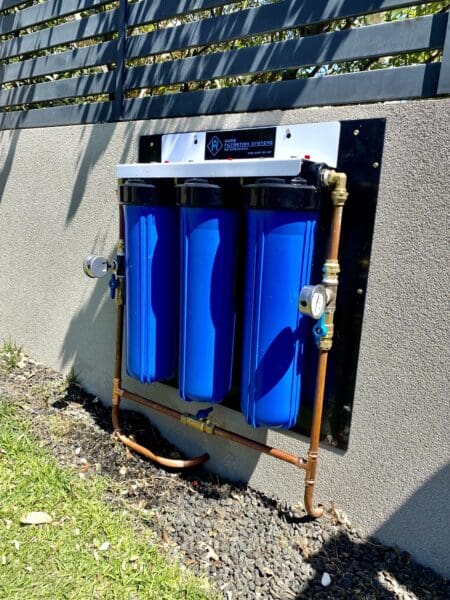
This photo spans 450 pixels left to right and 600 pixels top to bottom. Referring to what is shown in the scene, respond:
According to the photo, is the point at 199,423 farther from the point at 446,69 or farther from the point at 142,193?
the point at 446,69

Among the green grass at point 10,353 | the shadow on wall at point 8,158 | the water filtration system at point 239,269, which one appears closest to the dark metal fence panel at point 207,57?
the shadow on wall at point 8,158

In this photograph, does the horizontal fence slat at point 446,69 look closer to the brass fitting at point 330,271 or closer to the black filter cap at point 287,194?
the black filter cap at point 287,194

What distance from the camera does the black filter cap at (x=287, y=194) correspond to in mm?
1806

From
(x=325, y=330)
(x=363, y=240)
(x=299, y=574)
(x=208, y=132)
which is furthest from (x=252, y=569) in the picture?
(x=208, y=132)

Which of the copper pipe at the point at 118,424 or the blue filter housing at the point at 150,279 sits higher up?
the blue filter housing at the point at 150,279

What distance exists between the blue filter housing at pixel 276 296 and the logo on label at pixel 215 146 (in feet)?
1.80

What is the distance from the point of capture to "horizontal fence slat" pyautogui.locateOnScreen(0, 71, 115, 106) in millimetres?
3066

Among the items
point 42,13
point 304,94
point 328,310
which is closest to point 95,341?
point 328,310

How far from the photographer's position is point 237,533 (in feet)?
7.18

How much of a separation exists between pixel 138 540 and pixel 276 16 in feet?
7.46

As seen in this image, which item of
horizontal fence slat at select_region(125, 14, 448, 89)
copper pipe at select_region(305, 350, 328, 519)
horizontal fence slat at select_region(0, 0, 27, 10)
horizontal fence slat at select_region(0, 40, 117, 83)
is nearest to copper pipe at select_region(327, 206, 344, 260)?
copper pipe at select_region(305, 350, 328, 519)

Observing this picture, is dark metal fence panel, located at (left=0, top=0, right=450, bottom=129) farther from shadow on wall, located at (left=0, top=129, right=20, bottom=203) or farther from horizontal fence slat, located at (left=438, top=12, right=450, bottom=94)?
shadow on wall, located at (left=0, top=129, right=20, bottom=203)

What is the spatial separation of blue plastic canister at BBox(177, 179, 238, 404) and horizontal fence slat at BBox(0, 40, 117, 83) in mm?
1464

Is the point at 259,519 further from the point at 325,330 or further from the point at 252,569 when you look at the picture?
the point at 325,330
